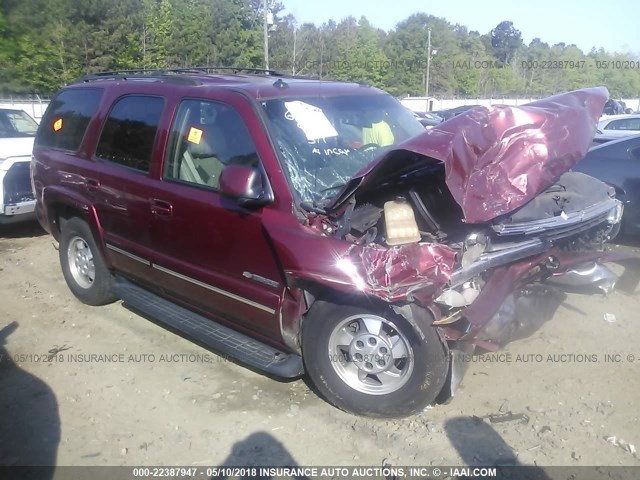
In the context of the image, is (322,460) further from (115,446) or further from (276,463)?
(115,446)

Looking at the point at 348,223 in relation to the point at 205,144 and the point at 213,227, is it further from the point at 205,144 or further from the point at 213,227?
the point at 205,144

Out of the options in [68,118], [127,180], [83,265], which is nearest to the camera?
[127,180]

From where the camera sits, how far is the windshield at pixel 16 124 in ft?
28.4

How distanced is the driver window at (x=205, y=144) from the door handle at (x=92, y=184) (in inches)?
37.5

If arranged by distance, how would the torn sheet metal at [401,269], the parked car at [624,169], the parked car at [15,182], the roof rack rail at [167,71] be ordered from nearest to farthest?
the torn sheet metal at [401,269], the roof rack rail at [167,71], the parked car at [624,169], the parked car at [15,182]

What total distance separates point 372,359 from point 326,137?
1491 mm

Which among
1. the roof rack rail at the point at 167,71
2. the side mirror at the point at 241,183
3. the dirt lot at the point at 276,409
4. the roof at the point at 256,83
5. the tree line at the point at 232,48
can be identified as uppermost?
the tree line at the point at 232,48

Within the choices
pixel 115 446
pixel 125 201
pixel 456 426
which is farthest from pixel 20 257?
pixel 456 426

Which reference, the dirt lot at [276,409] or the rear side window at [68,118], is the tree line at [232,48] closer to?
the rear side window at [68,118]

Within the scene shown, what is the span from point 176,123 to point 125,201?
807 mm

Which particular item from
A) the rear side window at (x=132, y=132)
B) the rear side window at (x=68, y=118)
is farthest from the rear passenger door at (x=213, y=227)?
the rear side window at (x=68, y=118)

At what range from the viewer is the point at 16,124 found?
9.03m

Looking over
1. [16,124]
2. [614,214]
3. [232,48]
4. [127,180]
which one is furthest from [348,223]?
[232,48]

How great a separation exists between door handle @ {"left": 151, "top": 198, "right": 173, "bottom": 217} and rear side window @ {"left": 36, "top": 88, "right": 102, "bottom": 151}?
4.56ft
